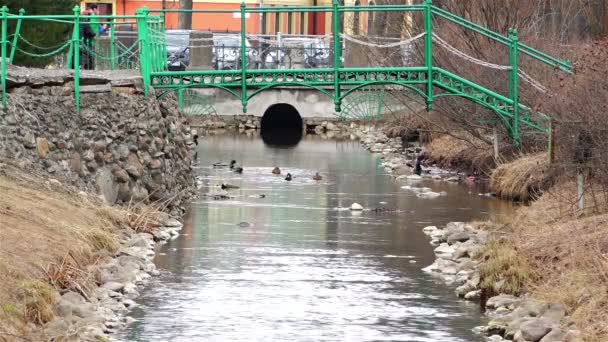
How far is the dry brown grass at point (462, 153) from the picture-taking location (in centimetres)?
3475

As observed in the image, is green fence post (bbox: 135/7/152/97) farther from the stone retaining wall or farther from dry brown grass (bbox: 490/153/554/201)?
dry brown grass (bbox: 490/153/554/201)

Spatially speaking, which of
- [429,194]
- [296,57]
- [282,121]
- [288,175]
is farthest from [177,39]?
[429,194]

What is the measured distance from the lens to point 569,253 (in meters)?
19.1

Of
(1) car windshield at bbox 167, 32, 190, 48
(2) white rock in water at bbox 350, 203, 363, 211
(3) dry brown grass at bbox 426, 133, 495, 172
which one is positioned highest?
(1) car windshield at bbox 167, 32, 190, 48

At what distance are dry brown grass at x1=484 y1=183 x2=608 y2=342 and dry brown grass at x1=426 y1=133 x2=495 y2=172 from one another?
10.6 m

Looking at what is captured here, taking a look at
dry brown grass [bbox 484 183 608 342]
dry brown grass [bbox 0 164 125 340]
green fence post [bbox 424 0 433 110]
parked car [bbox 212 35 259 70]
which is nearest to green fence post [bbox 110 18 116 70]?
parked car [bbox 212 35 259 70]

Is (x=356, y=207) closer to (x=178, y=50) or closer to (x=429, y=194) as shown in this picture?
(x=429, y=194)

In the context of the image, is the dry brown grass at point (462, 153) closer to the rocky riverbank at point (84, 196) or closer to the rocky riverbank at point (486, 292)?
the rocky riverbank at point (486, 292)

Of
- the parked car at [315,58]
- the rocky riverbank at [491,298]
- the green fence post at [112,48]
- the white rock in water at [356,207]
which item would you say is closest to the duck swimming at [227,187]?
the parked car at [315,58]

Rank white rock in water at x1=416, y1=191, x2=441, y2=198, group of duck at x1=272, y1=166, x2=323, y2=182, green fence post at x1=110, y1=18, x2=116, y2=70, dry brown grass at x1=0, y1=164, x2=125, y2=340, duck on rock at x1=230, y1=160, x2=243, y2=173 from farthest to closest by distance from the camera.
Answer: duck on rock at x1=230, y1=160, x2=243, y2=173, group of duck at x1=272, y1=166, x2=323, y2=182, white rock in water at x1=416, y1=191, x2=441, y2=198, green fence post at x1=110, y1=18, x2=116, y2=70, dry brown grass at x1=0, y1=164, x2=125, y2=340

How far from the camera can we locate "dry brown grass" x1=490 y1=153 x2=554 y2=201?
28025mm

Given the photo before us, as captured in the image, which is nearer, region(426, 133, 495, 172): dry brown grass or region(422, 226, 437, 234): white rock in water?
region(422, 226, 437, 234): white rock in water

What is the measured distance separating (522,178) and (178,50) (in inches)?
616

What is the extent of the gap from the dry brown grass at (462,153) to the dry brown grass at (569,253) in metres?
10.6
